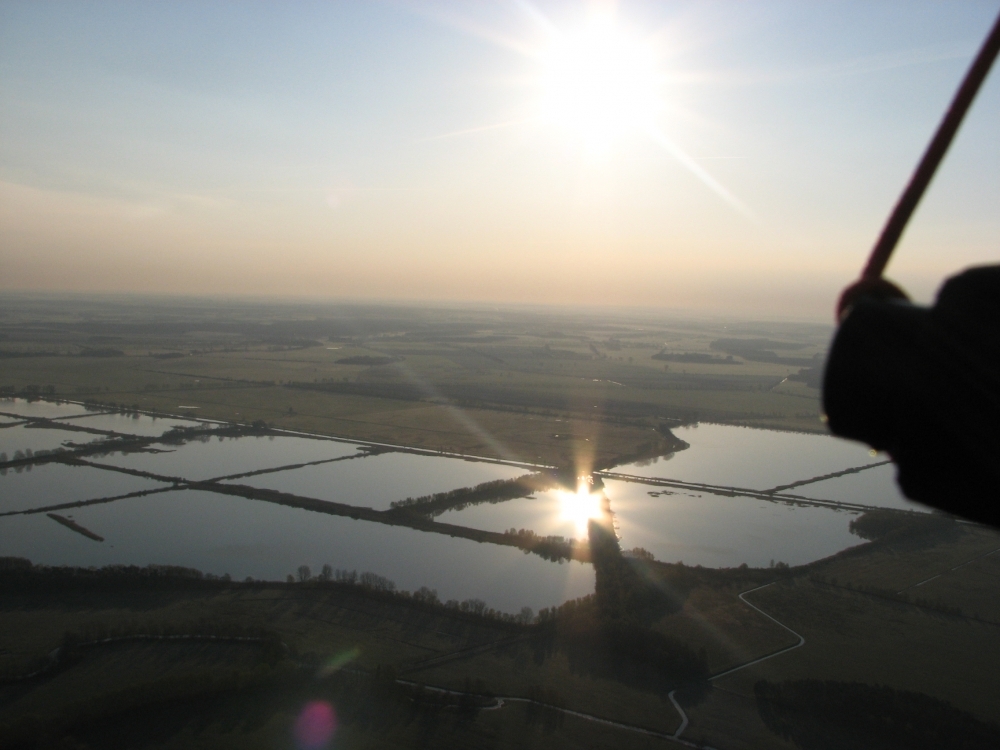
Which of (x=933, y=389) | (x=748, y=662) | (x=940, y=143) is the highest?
(x=940, y=143)

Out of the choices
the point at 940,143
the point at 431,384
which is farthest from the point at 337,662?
the point at 431,384

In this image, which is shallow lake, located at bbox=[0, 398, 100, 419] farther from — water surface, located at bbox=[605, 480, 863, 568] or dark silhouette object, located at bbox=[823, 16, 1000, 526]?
dark silhouette object, located at bbox=[823, 16, 1000, 526]

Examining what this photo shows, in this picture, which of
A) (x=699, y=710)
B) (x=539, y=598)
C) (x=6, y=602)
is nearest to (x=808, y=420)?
(x=539, y=598)

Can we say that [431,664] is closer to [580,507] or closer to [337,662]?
[337,662]

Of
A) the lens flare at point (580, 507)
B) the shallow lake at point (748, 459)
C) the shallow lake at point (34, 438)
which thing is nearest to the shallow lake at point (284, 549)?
the lens flare at point (580, 507)

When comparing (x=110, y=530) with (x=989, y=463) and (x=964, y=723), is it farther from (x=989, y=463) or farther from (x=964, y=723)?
(x=989, y=463)

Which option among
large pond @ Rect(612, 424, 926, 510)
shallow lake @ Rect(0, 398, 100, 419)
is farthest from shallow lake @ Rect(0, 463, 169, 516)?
large pond @ Rect(612, 424, 926, 510)

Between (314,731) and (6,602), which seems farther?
(6,602)
